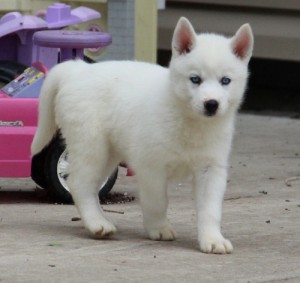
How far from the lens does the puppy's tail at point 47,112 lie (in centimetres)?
657

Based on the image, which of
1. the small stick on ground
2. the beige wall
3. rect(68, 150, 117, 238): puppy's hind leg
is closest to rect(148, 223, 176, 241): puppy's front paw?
rect(68, 150, 117, 238): puppy's hind leg

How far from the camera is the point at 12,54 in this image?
27.9 feet

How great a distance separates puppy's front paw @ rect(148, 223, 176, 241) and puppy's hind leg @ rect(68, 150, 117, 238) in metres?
0.22

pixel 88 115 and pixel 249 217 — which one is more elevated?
pixel 88 115

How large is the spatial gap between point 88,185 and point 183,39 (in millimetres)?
1041

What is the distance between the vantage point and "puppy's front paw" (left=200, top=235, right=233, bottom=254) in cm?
580

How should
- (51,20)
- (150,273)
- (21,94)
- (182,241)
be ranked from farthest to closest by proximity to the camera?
(51,20), (21,94), (182,241), (150,273)

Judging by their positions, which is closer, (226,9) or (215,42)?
(215,42)

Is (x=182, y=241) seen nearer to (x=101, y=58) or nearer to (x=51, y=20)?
(x=51, y=20)

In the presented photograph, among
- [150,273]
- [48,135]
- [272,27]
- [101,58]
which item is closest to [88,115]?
[48,135]

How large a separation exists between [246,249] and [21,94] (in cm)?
233

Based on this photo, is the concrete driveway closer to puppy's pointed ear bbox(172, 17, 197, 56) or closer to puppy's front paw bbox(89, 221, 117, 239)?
puppy's front paw bbox(89, 221, 117, 239)

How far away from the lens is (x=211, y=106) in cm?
568

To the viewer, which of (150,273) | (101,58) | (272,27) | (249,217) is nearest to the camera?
(150,273)
